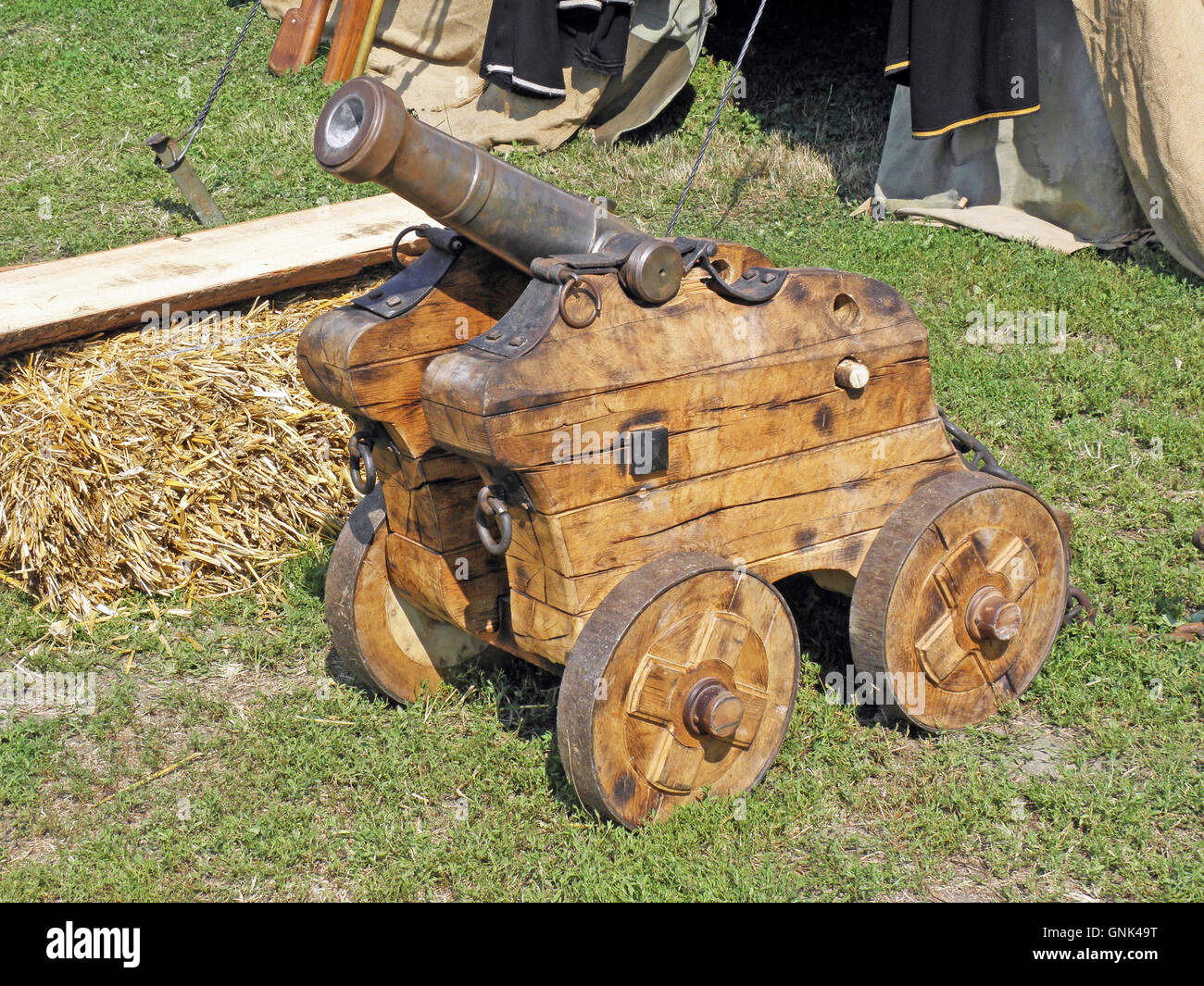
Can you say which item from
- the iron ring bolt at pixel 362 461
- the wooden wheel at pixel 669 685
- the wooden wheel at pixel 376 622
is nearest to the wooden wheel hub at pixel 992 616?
the wooden wheel at pixel 669 685

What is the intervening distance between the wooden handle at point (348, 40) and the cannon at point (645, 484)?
5716 millimetres

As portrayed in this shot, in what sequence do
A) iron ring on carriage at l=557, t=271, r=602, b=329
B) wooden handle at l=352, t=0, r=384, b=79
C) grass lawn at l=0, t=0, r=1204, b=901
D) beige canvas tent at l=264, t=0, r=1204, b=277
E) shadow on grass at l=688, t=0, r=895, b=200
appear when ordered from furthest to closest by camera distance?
wooden handle at l=352, t=0, r=384, b=79 < shadow on grass at l=688, t=0, r=895, b=200 < beige canvas tent at l=264, t=0, r=1204, b=277 < grass lawn at l=0, t=0, r=1204, b=901 < iron ring on carriage at l=557, t=271, r=602, b=329

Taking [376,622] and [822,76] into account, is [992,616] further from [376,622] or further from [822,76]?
[822,76]

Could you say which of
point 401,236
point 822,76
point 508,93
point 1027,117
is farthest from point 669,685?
point 822,76

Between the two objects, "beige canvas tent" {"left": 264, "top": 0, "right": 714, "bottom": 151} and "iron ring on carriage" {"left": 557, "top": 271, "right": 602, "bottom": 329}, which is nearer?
"iron ring on carriage" {"left": 557, "top": 271, "right": 602, "bottom": 329}

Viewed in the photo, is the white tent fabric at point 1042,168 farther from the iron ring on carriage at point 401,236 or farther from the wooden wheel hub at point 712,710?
the wooden wheel hub at point 712,710

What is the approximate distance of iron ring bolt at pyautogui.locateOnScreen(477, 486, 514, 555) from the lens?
3043 millimetres

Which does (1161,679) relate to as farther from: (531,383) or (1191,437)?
(531,383)

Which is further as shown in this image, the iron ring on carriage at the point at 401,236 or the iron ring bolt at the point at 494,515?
the iron ring on carriage at the point at 401,236

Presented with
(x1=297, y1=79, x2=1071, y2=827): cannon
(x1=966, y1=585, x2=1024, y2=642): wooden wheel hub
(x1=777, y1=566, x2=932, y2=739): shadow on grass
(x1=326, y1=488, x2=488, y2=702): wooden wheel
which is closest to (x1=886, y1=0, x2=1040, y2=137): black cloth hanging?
(x1=777, y1=566, x2=932, y2=739): shadow on grass

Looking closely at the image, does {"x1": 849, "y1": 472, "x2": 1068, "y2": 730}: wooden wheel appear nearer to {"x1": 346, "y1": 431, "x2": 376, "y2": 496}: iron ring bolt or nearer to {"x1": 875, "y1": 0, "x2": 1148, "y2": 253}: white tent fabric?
{"x1": 346, "y1": 431, "x2": 376, "y2": 496}: iron ring bolt

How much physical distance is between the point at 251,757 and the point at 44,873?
2.24 feet

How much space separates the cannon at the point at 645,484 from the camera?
2.95 m

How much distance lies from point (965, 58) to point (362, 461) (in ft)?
16.3
